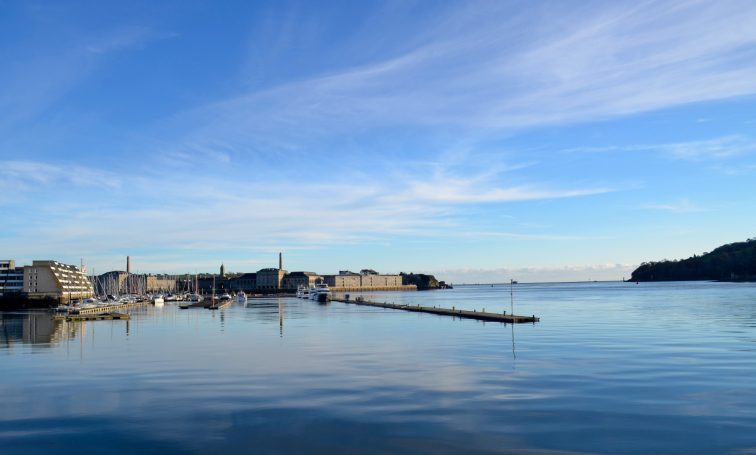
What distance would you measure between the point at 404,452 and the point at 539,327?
5346 cm

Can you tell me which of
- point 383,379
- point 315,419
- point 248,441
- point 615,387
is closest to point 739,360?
point 615,387

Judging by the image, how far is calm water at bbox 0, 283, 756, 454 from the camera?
2205cm

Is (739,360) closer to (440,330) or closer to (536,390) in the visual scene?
(536,390)

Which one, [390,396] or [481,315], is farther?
[481,315]

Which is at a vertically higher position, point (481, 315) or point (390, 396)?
point (390, 396)

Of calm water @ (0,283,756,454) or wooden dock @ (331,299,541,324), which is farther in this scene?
wooden dock @ (331,299,541,324)

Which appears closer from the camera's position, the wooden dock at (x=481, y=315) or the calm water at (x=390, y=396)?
the calm water at (x=390, y=396)

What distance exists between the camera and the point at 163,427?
24.3 metres

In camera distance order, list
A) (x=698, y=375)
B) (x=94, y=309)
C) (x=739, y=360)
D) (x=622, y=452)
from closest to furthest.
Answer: (x=622, y=452)
(x=698, y=375)
(x=739, y=360)
(x=94, y=309)

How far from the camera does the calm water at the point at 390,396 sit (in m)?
22.0

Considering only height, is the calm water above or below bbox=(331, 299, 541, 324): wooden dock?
above

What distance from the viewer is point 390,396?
29891 mm

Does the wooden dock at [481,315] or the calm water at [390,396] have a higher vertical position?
the calm water at [390,396]

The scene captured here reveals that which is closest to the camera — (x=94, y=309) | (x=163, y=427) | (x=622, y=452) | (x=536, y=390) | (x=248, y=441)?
(x=622, y=452)
